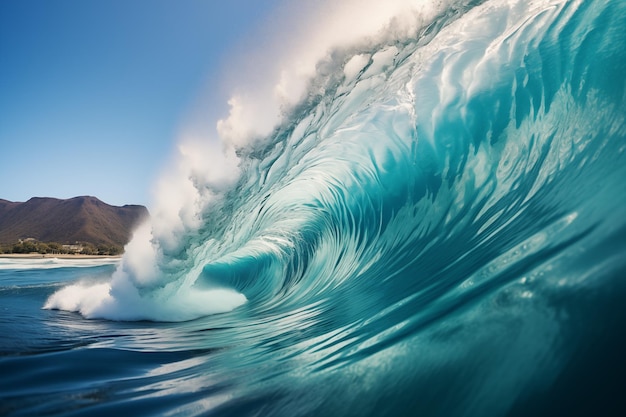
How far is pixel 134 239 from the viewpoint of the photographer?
7.51 metres

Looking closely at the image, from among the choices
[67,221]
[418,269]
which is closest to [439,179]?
[418,269]

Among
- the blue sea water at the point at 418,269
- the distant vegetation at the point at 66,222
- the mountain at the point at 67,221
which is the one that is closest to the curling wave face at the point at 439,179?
the blue sea water at the point at 418,269

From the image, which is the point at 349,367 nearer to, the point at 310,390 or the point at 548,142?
the point at 310,390

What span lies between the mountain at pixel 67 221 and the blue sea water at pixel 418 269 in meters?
84.0

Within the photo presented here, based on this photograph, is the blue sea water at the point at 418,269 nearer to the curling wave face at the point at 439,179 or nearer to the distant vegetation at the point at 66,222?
the curling wave face at the point at 439,179

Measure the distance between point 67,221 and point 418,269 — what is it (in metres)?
130

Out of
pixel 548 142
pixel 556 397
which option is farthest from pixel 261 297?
pixel 556 397

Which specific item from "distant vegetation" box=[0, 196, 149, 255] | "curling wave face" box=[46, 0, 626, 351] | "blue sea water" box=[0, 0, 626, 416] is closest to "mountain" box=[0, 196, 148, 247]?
"distant vegetation" box=[0, 196, 149, 255]

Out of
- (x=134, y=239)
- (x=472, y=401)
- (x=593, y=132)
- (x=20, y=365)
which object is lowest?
(x=472, y=401)

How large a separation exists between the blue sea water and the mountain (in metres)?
84.0

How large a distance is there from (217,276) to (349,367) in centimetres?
1200

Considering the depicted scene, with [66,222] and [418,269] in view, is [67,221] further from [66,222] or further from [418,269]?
[418,269]

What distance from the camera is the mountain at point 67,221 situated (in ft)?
320

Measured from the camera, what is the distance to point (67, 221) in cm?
11294
